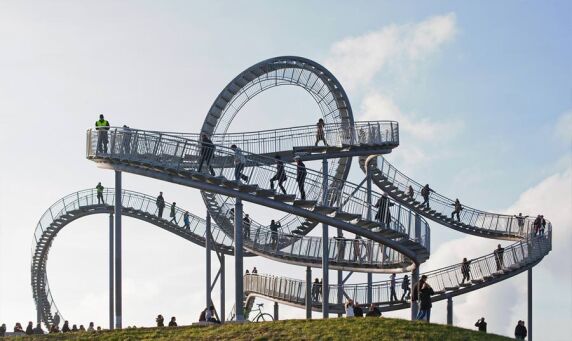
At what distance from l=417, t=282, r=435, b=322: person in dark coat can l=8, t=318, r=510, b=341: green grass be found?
1160mm

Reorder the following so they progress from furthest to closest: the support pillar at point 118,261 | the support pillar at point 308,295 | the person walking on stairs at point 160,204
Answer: the person walking on stairs at point 160,204
the support pillar at point 308,295
the support pillar at point 118,261

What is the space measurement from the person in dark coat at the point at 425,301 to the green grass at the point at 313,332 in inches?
45.7

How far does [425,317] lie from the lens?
42438mm

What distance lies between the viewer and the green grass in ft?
128

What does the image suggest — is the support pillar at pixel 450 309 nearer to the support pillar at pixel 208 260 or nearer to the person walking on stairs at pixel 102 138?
the support pillar at pixel 208 260

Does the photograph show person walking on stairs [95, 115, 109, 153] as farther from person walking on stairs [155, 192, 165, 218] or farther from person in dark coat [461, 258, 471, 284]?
person in dark coat [461, 258, 471, 284]

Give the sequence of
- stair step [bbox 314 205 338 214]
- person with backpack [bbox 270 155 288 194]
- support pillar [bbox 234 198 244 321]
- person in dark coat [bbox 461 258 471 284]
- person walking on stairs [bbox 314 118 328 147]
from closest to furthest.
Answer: support pillar [bbox 234 198 244 321]
person with backpack [bbox 270 155 288 194]
stair step [bbox 314 205 338 214]
person walking on stairs [bbox 314 118 328 147]
person in dark coat [bbox 461 258 471 284]

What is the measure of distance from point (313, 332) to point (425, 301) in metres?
4.22

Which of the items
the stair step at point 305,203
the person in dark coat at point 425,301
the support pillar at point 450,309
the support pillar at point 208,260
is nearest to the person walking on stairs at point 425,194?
the support pillar at point 450,309

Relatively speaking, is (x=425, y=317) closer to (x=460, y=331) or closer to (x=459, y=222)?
(x=460, y=331)

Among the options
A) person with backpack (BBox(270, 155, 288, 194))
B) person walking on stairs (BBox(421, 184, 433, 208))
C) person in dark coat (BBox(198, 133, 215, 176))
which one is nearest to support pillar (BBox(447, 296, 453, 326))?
person walking on stairs (BBox(421, 184, 433, 208))

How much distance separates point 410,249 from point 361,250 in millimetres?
5070

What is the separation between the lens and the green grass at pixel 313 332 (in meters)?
38.9

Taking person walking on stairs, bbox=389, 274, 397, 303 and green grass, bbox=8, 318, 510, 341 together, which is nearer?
green grass, bbox=8, 318, 510, 341
